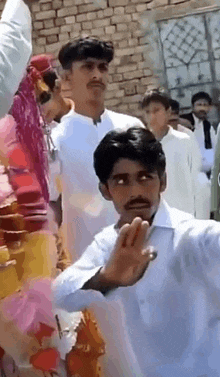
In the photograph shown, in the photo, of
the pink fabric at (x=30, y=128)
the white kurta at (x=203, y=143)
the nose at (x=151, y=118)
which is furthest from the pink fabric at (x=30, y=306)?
the white kurta at (x=203, y=143)

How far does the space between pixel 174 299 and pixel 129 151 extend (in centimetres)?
43

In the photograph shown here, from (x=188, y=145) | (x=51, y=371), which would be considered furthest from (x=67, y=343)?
(x=188, y=145)

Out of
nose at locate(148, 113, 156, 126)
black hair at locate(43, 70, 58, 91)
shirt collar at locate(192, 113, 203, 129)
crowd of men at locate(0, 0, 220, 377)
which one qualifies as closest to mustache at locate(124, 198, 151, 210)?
crowd of men at locate(0, 0, 220, 377)

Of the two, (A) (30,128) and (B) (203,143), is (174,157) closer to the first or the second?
(A) (30,128)

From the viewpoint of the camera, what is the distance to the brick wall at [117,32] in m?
12.2

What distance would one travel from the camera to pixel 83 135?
4020 millimetres

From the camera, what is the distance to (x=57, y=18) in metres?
12.4

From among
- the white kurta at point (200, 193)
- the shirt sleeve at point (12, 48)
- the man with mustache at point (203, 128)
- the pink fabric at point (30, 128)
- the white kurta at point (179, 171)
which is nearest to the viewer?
the shirt sleeve at point (12, 48)

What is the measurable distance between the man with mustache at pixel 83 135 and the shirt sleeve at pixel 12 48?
3.33 ft

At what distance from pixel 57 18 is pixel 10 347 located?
959cm

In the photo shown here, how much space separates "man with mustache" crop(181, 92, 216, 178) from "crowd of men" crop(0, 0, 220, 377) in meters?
3.93

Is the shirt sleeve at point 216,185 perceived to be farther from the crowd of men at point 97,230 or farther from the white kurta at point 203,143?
the white kurta at point 203,143

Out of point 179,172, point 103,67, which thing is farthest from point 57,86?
point 179,172

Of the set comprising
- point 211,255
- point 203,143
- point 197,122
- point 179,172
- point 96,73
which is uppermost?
point 96,73
